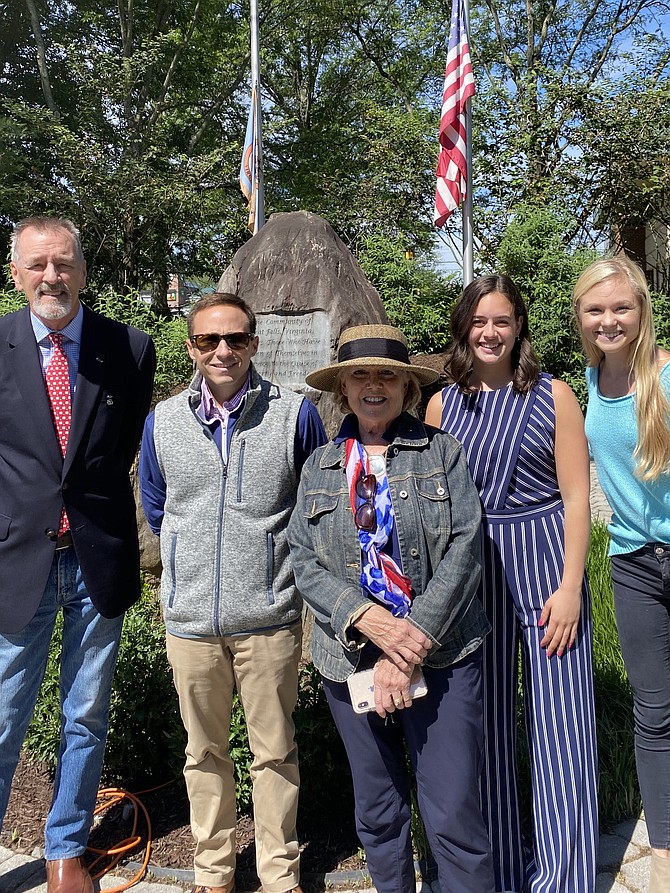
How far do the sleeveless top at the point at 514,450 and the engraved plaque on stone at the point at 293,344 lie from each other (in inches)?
101

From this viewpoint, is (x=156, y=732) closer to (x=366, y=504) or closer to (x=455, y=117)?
(x=366, y=504)

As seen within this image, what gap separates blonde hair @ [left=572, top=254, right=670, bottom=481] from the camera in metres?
2.41

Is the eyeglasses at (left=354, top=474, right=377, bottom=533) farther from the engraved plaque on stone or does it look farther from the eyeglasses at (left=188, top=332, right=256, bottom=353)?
the engraved plaque on stone

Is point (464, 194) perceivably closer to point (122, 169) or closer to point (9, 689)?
point (122, 169)

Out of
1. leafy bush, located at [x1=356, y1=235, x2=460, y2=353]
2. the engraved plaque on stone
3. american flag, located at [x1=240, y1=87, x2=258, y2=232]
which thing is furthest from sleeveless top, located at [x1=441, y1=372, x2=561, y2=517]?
american flag, located at [x1=240, y1=87, x2=258, y2=232]

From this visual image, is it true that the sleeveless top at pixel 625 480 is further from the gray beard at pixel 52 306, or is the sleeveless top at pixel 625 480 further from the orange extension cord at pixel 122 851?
the orange extension cord at pixel 122 851

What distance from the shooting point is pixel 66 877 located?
8.73ft

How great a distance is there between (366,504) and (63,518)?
108 cm

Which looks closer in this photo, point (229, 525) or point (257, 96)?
point (229, 525)

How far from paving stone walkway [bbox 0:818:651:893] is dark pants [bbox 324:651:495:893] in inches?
21.2

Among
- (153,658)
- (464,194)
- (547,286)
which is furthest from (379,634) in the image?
(547,286)

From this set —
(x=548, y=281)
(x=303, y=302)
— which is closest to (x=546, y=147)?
(x=548, y=281)

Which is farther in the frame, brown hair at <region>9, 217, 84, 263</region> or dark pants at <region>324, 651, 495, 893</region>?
brown hair at <region>9, 217, 84, 263</region>

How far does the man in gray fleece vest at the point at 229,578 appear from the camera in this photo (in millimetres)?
2432
